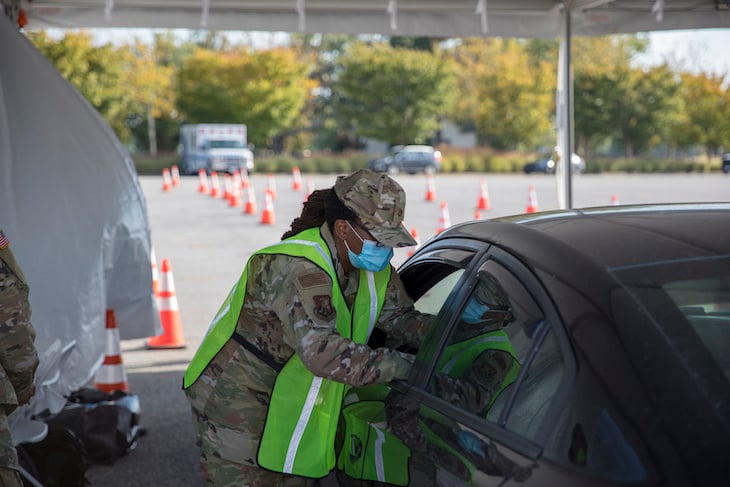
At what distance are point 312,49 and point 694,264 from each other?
69816 millimetres

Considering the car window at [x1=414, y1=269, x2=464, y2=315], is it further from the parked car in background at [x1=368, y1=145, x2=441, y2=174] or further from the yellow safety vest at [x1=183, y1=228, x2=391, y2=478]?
the parked car in background at [x1=368, y1=145, x2=441, y2=174]

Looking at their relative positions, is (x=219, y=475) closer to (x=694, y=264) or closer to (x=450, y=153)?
(x=694, y=264)

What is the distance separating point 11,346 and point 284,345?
83cm

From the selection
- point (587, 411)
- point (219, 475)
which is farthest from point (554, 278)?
point (219, 475)

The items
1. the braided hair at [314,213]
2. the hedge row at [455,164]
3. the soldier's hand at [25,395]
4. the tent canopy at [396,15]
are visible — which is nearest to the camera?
the braided hair at [314,213]

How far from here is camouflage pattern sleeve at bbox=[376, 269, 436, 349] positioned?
3.10 meters

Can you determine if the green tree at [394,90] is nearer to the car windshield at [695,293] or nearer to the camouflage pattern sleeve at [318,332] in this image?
the camouflage pattern sleeve at [318,332]

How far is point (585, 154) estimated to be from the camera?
58.9 meters

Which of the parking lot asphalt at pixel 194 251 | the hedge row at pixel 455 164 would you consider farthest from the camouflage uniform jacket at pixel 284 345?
the hedge row at pixel 455 164

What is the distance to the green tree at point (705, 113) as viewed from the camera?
148 ft

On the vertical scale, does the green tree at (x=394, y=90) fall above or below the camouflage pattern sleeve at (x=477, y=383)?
above

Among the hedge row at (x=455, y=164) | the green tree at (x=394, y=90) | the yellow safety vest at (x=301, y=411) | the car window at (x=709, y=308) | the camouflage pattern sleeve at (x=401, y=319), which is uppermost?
the green tree at (x=394, y=90)

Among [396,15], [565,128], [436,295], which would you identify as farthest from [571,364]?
[565,128]

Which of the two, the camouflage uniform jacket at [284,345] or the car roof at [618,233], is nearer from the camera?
the car roof at [618,233]
